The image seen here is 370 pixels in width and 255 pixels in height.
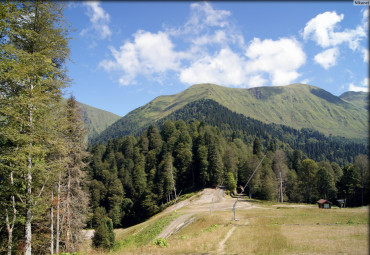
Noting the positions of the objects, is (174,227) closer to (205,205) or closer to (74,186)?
(74,186)

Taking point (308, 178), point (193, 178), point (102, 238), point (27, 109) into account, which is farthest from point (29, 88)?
point (308, 178)

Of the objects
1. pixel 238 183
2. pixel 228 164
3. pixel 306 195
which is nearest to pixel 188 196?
pixel 228 164

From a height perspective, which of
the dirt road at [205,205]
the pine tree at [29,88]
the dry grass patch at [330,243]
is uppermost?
the pine tree at [29,88]

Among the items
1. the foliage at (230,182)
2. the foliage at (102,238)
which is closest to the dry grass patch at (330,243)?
the foliage at (102,238)

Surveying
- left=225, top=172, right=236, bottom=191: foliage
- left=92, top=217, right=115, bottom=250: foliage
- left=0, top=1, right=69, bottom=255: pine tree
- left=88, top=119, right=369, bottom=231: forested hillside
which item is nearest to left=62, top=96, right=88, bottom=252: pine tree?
left=0, top=1, right=69, bottom=255: pine tree

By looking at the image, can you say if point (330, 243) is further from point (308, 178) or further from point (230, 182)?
point (308, 178)

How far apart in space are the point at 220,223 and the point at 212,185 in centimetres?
3996

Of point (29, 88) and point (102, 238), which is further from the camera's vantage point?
point (102, 238)

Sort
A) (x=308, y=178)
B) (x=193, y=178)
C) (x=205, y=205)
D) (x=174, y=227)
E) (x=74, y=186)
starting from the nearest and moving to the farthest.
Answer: (x=74, y=186) < (x=174, y=227) < (x=205, y=205) < (x=308, y=178) < (x=193, y=178)

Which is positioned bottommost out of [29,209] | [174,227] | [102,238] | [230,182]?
[102,238]

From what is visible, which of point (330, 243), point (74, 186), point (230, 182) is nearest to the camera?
point (330, 243)

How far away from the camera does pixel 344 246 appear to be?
500 inches

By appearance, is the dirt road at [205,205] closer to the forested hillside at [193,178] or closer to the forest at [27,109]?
the forested hillside at [193,178]

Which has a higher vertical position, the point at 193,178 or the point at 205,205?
the point at 193,178
